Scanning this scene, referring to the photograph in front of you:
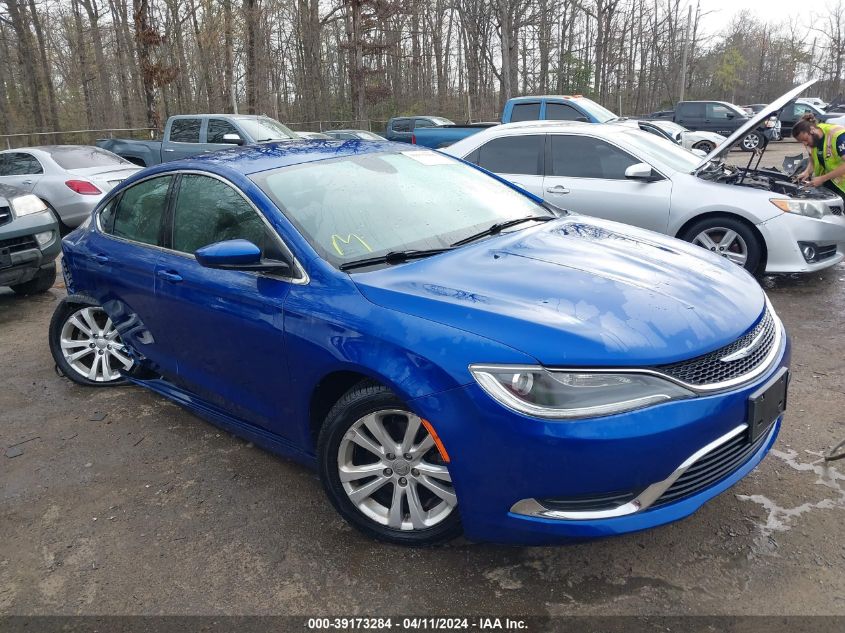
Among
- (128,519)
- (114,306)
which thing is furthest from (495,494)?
(114,306)

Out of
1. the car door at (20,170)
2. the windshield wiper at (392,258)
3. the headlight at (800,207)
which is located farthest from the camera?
the car door at (20,170)

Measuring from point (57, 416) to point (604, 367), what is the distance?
358cm

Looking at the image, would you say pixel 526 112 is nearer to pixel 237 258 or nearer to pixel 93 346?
pixel 93 346

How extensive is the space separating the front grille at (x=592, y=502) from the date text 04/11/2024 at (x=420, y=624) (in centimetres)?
45

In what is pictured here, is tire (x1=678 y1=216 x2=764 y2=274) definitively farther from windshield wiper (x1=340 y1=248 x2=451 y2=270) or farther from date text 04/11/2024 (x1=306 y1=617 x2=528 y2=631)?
date text 04/11/2024 (x1=306 y1=617 x2=528 y2=631)

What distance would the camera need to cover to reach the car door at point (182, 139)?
42.9ft

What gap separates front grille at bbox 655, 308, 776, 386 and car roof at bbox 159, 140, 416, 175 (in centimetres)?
216

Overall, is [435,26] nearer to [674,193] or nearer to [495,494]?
[674,193]

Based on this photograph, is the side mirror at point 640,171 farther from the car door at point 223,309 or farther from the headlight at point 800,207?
the car door at point 223,309

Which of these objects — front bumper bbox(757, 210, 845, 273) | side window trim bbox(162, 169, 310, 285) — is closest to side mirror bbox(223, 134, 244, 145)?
side window trim bbox(162, 169, 310, 285)

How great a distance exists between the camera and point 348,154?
354cm

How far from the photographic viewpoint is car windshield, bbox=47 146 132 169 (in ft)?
31.7

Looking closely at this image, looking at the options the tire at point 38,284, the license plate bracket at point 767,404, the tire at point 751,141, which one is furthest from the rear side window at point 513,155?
the tire at point 38,284

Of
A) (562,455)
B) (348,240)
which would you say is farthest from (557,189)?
(562,455)
